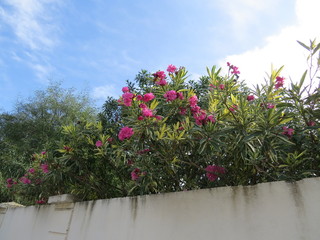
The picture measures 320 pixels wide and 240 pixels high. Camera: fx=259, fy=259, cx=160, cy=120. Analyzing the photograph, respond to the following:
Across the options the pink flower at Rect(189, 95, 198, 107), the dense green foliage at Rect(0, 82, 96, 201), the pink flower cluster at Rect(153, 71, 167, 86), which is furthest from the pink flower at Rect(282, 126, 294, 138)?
the dense green foliage at Rect(0, 82, 96, 201)

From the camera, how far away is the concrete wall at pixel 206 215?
192cm

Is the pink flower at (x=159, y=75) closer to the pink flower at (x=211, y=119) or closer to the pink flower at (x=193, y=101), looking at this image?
the pink flower at (x=193, y=101)

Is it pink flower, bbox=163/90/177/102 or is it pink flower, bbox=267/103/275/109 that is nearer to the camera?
pink flower, bbox=267/103/275/109

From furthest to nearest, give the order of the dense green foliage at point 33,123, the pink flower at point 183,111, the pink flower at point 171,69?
the dense green foliage at point 33,123 < the pink flower at point 171,69 < the pink flower at point 183,111

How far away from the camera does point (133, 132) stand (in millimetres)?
2688

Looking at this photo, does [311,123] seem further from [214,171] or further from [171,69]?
[171,69]

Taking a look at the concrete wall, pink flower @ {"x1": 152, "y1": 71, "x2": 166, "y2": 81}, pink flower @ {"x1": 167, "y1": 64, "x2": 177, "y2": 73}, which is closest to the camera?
the concrete wall

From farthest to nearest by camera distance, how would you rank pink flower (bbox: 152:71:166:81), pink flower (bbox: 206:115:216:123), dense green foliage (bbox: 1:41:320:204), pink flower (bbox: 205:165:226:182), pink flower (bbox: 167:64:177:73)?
pink flower (bbox: 167:64:177:73) → pink flower (bbox: 152:71:166:81) → pink flower (bbox: 205:165:226:182) → pink flower (bbox: 206:115:216:123) → dense green foliage (bbox: 1:41:320:204)

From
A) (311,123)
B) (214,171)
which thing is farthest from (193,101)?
(311,123)

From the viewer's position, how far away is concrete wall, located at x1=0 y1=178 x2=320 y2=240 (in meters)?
1.92

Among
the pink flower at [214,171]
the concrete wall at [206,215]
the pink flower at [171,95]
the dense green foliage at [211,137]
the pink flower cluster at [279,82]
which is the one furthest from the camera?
the pink flower at [171,95]

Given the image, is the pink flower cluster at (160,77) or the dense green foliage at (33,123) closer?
the pink flower cluster at (160,77)

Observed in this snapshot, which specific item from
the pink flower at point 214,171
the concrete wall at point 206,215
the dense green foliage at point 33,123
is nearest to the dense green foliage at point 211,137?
the pink flower at point 214,171

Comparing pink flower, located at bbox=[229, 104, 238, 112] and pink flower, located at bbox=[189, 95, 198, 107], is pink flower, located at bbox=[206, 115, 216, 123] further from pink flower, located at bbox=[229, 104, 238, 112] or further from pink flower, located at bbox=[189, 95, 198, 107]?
pink flower, located at bbox=[189, 95, 198, 107]
